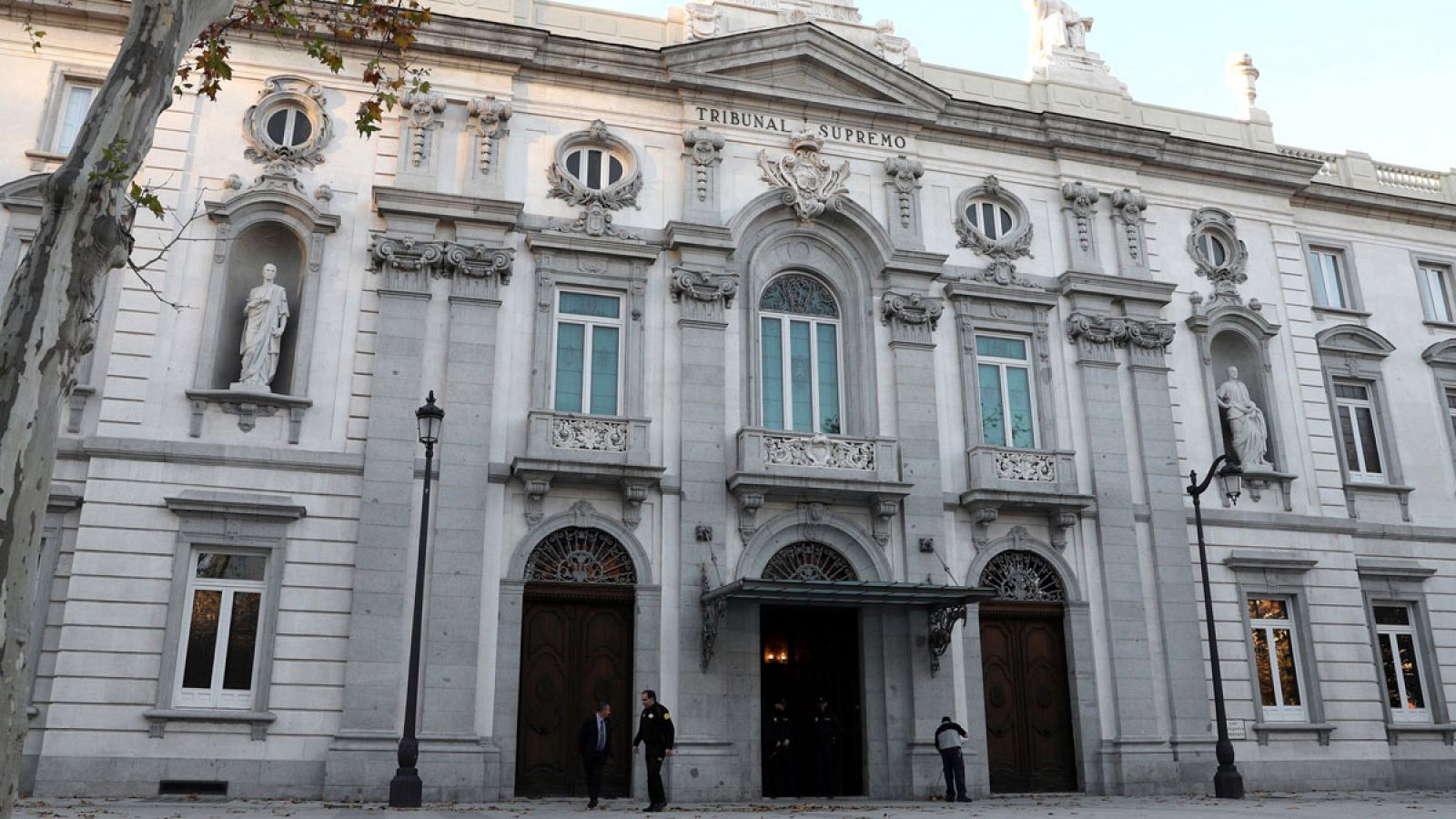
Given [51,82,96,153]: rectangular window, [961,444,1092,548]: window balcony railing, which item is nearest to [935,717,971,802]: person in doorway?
[961,444,1092,548]: window balcony railing

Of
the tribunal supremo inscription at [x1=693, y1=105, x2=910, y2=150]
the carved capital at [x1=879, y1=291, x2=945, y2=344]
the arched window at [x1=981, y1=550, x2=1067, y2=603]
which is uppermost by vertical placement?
the tribunal supremo inscription at [x1=693, y1=105, x2=910, y2=150]

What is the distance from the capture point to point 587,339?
872 inches

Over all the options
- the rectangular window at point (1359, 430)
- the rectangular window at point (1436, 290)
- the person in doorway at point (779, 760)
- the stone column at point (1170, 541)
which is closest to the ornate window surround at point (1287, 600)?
the stone column at point (1170, 541)

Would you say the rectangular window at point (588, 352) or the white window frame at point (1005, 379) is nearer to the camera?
the rectangular window at point (588, 352)

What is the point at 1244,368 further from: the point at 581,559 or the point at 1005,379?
the point at 581,559

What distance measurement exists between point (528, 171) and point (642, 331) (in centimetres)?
385

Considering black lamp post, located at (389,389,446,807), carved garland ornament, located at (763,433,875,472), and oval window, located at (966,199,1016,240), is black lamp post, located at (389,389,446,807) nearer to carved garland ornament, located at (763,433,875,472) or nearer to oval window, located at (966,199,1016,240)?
carved garland ornament, located at (763,433,875,472)

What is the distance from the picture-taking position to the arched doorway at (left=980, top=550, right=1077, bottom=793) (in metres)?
22.0

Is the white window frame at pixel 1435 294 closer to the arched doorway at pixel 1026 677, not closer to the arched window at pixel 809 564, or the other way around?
the arched doorway at pixel 1026 677

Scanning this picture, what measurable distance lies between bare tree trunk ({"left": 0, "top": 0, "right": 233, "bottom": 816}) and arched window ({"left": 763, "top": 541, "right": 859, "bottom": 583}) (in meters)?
13.2

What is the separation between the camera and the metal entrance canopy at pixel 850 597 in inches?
765

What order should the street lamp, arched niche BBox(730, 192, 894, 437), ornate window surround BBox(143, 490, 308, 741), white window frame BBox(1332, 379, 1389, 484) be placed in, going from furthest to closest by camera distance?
white window frame BBox(1332, 379, 1389, 484), arched niche BBox(730, 192, 894, 437), the street lamp, ornate window surround BBox(143, 490, 308, 741)

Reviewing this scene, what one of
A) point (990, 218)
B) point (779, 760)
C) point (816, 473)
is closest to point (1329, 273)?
point (990, 218)

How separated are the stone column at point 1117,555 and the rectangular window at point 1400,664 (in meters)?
6.73
